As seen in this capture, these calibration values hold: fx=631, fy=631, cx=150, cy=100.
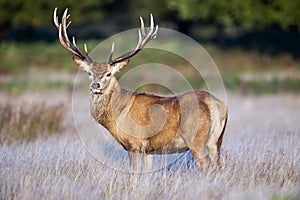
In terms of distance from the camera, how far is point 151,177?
25.0ft

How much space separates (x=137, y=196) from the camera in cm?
656

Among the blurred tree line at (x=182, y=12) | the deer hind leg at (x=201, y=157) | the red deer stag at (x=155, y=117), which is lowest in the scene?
the deer hind leg at (x=201, y=157)

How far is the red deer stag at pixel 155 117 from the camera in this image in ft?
26.2

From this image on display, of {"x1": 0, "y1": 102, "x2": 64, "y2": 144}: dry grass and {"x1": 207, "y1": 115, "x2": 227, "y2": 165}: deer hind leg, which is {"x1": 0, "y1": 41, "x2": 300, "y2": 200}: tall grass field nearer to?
{"x1": 0, "y1": 102, "x2": 64, "y2": 144}: dry grass

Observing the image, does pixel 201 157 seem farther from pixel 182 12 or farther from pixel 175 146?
pixel 182 12


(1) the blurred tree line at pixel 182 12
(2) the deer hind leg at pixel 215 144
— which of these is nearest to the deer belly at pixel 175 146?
(2) the deer hind leg at pixel 215 144

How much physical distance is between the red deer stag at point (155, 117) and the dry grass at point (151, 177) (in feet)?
1.06

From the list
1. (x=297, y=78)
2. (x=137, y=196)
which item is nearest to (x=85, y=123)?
(x=137, y=196)

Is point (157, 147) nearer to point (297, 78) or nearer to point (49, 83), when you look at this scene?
point (49, 83)

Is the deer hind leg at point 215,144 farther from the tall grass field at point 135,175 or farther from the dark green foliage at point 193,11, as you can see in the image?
the dark green foliage at point 193,11

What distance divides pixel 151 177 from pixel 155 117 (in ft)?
3.06

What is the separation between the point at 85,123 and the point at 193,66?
12392 millimetres

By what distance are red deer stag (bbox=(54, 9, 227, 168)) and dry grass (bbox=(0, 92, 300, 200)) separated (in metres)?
0.32

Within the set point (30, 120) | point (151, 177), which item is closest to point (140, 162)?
point (151, 177)
